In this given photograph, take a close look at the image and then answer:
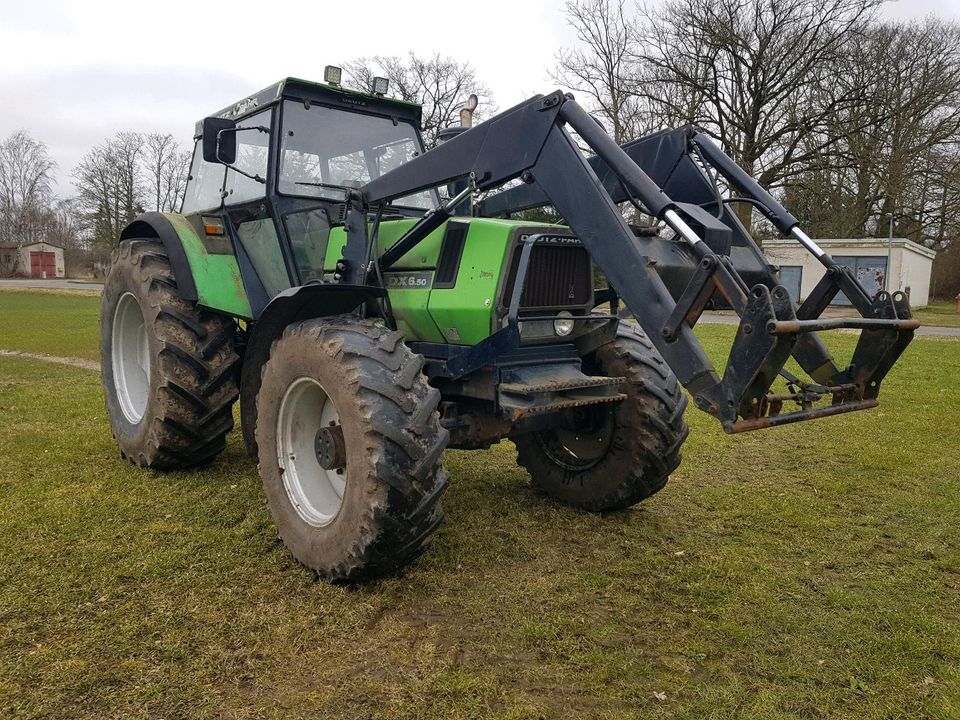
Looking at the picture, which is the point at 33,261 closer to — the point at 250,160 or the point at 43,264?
the point at 43,264

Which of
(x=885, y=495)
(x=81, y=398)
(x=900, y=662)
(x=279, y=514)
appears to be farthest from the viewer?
(x=81, y=398)

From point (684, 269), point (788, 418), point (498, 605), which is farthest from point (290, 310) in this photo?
point (788, 418)

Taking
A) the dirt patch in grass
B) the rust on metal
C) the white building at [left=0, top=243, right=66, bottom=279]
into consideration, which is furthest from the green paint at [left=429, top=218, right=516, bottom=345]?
the white building at [left=0, top=243, right=66, bottom=279]

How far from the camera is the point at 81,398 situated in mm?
8148

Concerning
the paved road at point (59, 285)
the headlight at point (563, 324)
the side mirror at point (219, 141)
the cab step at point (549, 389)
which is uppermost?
the side mirror at point (219, 141)

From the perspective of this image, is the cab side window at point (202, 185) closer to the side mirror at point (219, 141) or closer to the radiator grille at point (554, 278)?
the side mirror at point (219, 141)

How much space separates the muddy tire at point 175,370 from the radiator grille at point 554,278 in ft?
7.40

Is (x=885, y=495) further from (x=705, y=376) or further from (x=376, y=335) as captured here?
(x=376, y=335)

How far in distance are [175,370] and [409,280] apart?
178 cm

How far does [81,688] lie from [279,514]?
4.42 feet

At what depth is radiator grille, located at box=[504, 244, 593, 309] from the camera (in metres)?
4.00

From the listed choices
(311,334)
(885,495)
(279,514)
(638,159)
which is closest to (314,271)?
(311,334)

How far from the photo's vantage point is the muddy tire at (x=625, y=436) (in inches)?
174

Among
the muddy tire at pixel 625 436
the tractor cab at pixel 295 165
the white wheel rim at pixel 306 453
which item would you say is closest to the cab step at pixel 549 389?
the muddy tire at pixel 625 436
